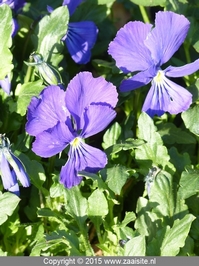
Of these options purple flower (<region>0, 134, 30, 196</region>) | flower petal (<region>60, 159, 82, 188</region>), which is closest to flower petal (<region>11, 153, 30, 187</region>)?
purple flower (<region>0, 134, 30, 196</region>)

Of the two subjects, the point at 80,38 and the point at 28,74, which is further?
the point at 80,38

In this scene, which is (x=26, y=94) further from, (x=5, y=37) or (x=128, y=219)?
(x=128, y=219)

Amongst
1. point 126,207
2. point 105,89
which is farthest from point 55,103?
point 126,207

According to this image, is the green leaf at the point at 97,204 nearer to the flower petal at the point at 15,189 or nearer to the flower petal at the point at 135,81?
the flower petal at the point at 15,189

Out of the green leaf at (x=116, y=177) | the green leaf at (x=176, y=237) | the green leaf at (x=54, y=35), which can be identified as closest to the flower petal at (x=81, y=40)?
the green leaf at (x=54, y=35)

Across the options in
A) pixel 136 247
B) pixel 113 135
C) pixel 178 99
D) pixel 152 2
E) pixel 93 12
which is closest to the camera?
pixel 136 247

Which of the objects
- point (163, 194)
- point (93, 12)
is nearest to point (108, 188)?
point (163, 194)

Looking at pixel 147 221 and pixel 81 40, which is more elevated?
pixel 81 40

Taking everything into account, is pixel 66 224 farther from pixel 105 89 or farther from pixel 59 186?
pixel 105 89
